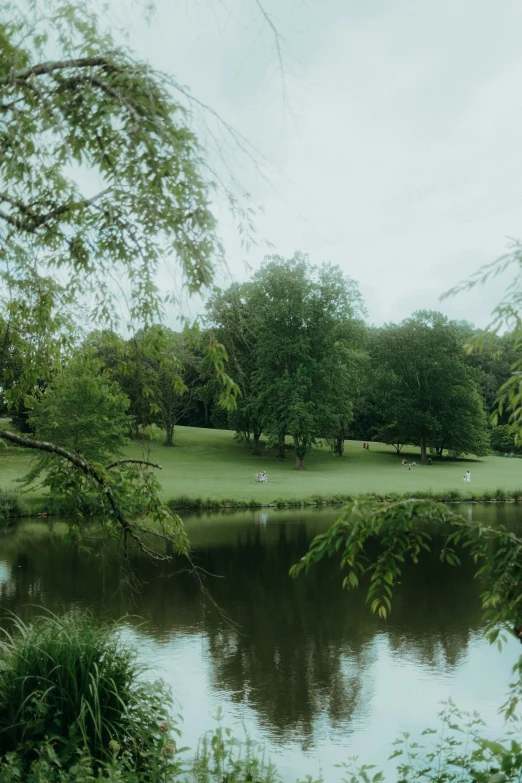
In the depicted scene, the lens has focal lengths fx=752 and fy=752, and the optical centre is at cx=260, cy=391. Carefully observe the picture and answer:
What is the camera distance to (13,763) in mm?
4973

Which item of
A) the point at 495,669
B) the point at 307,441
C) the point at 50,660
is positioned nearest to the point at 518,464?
the point at 307,441

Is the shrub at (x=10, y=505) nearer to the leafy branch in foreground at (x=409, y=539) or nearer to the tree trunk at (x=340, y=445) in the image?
the leafy branch in foreground at (x=409, y=539)

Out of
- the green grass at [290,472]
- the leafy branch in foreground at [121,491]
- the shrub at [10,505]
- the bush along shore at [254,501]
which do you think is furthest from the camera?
the green grass at [290,472]

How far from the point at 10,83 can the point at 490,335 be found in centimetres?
272

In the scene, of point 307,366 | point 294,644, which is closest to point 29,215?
point 294,644

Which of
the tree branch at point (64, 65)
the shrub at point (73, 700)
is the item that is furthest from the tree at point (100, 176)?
the shrub at point (73, 700)

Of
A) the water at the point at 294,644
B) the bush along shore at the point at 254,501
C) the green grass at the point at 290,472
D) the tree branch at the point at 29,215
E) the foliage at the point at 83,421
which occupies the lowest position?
the water at the point at 294,644

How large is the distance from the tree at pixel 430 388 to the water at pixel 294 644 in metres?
33.7

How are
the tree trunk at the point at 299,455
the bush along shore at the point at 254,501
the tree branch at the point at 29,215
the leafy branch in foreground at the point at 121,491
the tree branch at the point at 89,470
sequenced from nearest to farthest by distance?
1. the tree branch at the point at 29,215
2. the tree branch at the point at 89,470
3. the leafy branch in foreground at the point at 121,491
4. the bush along shore at the point at 254,501
5. the tree trunk at the point at 299,455

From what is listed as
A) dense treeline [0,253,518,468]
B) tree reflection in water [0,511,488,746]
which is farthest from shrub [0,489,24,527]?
tree reflection in water [0,511,488,746]

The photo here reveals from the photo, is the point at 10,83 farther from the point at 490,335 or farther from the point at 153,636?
the point at 153,636

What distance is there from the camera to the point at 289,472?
4409 cm

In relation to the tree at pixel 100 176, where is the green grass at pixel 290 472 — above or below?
below

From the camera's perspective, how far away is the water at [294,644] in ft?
30.1
